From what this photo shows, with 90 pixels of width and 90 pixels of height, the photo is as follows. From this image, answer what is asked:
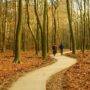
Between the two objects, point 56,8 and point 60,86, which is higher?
point 56,8

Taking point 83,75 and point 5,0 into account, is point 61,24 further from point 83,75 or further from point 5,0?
point 83,75

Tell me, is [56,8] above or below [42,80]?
above

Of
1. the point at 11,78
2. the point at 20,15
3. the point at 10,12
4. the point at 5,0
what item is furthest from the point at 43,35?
the point at 10,12

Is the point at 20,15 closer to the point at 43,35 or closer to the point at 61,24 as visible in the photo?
the point at 43,35

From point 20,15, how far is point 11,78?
10.7 meters

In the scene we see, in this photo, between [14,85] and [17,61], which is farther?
[17,61]

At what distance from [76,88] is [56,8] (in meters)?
44.3

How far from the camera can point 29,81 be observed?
14.6m

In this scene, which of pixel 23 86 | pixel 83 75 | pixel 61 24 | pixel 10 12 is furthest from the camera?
pixel 61 24

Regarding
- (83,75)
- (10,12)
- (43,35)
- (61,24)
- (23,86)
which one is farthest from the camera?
(61,24)

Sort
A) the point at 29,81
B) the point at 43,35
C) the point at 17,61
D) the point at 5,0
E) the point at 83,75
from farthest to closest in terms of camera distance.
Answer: the point at 5,0 < the point at 43,35 < the point at 17,61 < the point at 83,75 < the point at 29,81

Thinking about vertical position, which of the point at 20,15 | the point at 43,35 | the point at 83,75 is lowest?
the point at 83,75

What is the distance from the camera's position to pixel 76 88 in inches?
520

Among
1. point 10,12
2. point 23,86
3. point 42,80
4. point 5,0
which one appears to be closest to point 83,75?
point 42,80
